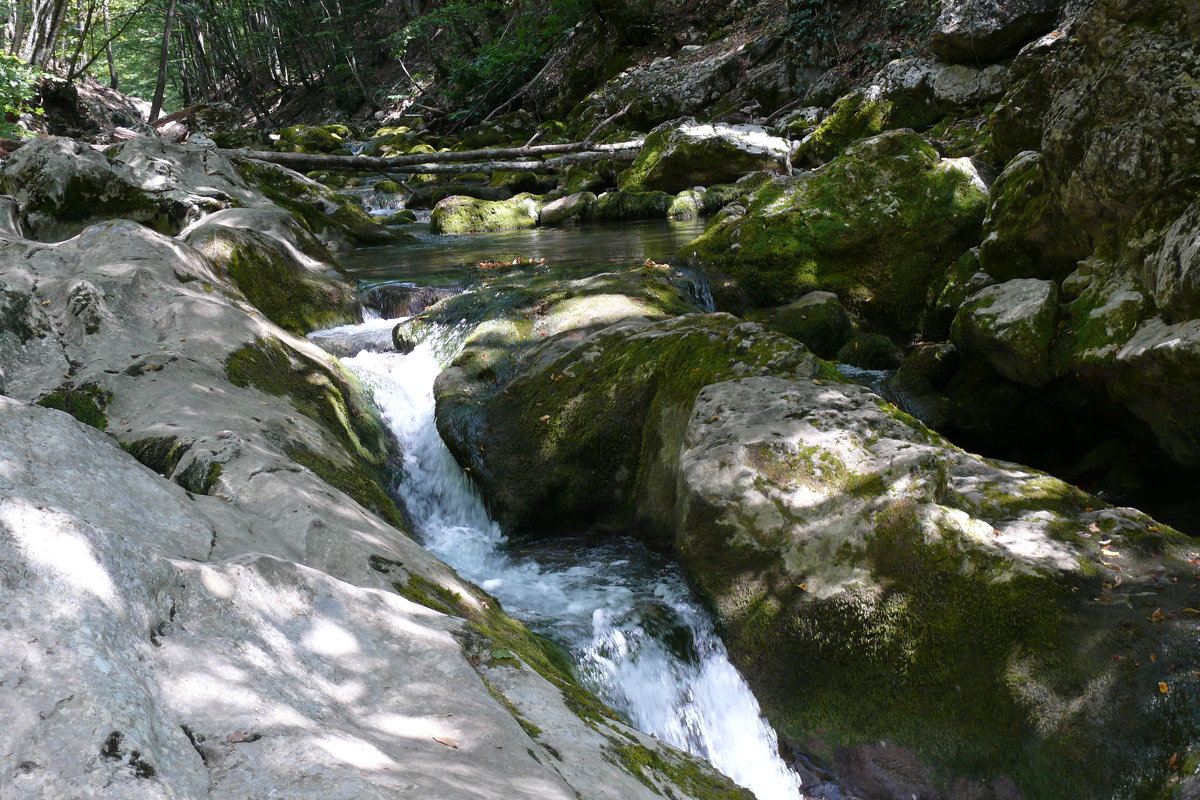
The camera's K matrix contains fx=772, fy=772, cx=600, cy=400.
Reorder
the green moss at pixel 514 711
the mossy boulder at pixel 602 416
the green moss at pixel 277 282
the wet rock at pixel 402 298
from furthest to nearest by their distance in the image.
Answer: the wet rock at pixel 402 298, the green moss at pixel 277 282, the mossy boulder at pixel 602 416, the green moss at pixel 514 711

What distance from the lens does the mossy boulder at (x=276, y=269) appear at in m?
7.59

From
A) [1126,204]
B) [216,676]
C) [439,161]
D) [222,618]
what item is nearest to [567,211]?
[439,161]

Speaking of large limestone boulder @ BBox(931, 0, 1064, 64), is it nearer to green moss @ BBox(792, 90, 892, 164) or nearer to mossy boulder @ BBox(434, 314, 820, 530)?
green moss @ BBox(792, 90, 892, 164)

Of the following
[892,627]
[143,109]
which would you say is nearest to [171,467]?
[892,627]

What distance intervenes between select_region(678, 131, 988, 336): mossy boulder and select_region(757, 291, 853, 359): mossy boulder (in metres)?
0.57

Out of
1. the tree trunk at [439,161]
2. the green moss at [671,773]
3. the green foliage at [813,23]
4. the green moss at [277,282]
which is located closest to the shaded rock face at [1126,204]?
the green moss at [671,773]

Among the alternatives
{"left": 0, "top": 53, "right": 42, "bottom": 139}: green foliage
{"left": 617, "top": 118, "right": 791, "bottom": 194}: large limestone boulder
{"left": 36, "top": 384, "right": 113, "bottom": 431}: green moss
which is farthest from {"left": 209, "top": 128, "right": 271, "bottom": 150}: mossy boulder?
{"left": 36, "top": 384, "right": 113, "bottom": 431}: green moss

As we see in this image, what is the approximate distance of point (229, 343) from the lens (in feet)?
17.0

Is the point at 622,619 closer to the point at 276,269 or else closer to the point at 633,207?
the point at 276,269

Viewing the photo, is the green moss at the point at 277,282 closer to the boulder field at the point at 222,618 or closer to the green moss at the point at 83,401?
the boulder field at the point at 222,618

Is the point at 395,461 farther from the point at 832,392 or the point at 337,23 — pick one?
the point at 337,23

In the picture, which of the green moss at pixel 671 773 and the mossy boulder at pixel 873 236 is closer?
the green moss at pixel 671 773

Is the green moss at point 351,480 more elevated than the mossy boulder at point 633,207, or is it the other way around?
the mossy boulder at point 633,207

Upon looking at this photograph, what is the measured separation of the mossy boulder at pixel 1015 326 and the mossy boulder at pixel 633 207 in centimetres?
1019
